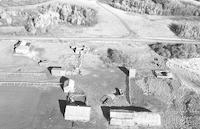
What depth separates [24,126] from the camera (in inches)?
1091

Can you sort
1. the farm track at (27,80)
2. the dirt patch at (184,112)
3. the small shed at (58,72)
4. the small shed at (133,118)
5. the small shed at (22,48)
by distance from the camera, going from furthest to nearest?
the small shed at (22,48) → the small shed at (58,72) → the farm track at (27,80) → the dirt patch at (184,112) → the small shed at (133,118)

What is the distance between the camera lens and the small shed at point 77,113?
2839 cm

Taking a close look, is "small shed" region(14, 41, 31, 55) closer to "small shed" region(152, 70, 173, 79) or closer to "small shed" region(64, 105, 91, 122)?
"small shed" region(64, 105, 91, 122)

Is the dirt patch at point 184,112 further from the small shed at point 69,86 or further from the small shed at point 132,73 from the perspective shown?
the small shed at point 69,86

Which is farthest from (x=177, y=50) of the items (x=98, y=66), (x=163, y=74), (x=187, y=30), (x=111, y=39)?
(x=98, y=66)

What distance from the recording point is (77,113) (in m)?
28.5

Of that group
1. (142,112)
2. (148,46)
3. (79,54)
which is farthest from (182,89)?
(79,54)


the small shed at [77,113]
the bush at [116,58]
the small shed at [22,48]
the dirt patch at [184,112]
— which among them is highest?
the small shed at [22,48]

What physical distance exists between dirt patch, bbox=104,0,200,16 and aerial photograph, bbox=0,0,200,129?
233 mm

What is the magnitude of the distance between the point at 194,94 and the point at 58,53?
2074cm

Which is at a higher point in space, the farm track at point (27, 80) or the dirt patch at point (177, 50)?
the dirt patch at point (177, 50)

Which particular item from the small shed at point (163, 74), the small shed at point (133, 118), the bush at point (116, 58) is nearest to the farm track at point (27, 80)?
the bush at point (116, 58)

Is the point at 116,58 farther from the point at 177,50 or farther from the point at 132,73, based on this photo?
the point at 177,50

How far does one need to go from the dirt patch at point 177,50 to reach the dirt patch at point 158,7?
51.1 feet
